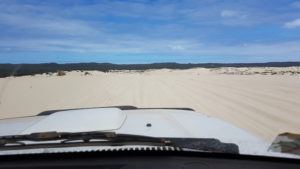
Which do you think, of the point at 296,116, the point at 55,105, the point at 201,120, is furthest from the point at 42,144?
the point at 55,105

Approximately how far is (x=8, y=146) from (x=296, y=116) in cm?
954

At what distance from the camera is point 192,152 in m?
2.45

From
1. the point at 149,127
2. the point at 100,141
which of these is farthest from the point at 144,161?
the point at 149,127

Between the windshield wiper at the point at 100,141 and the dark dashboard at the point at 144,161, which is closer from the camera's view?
the dark dashboard at the point at 144,161

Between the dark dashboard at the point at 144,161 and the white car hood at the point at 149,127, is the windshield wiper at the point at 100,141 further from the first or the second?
the white car hood at the point at 149,127

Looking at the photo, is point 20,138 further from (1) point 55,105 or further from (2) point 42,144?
(1) point 55,105

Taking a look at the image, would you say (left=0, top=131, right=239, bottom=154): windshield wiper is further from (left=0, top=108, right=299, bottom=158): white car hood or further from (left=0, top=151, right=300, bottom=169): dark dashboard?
(left=0, top=108, right=299, bottom=158): white car hood

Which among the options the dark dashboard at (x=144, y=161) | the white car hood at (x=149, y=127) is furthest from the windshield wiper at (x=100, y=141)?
the white car hood at (x=149, y=127)

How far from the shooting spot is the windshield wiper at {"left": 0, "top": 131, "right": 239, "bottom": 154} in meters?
2.50

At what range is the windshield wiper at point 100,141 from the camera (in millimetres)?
2502

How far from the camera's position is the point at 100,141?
260cm

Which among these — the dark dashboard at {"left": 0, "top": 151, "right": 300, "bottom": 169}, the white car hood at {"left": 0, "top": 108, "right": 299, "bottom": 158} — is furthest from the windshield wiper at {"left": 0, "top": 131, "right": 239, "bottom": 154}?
the white car hood at {"left": 0, "top": 108, "right": 299, "bottom": 158}

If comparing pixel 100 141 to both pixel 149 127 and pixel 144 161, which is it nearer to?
pixel 144 161

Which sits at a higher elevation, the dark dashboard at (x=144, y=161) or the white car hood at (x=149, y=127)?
the white car hood at (x=149, y=127)
